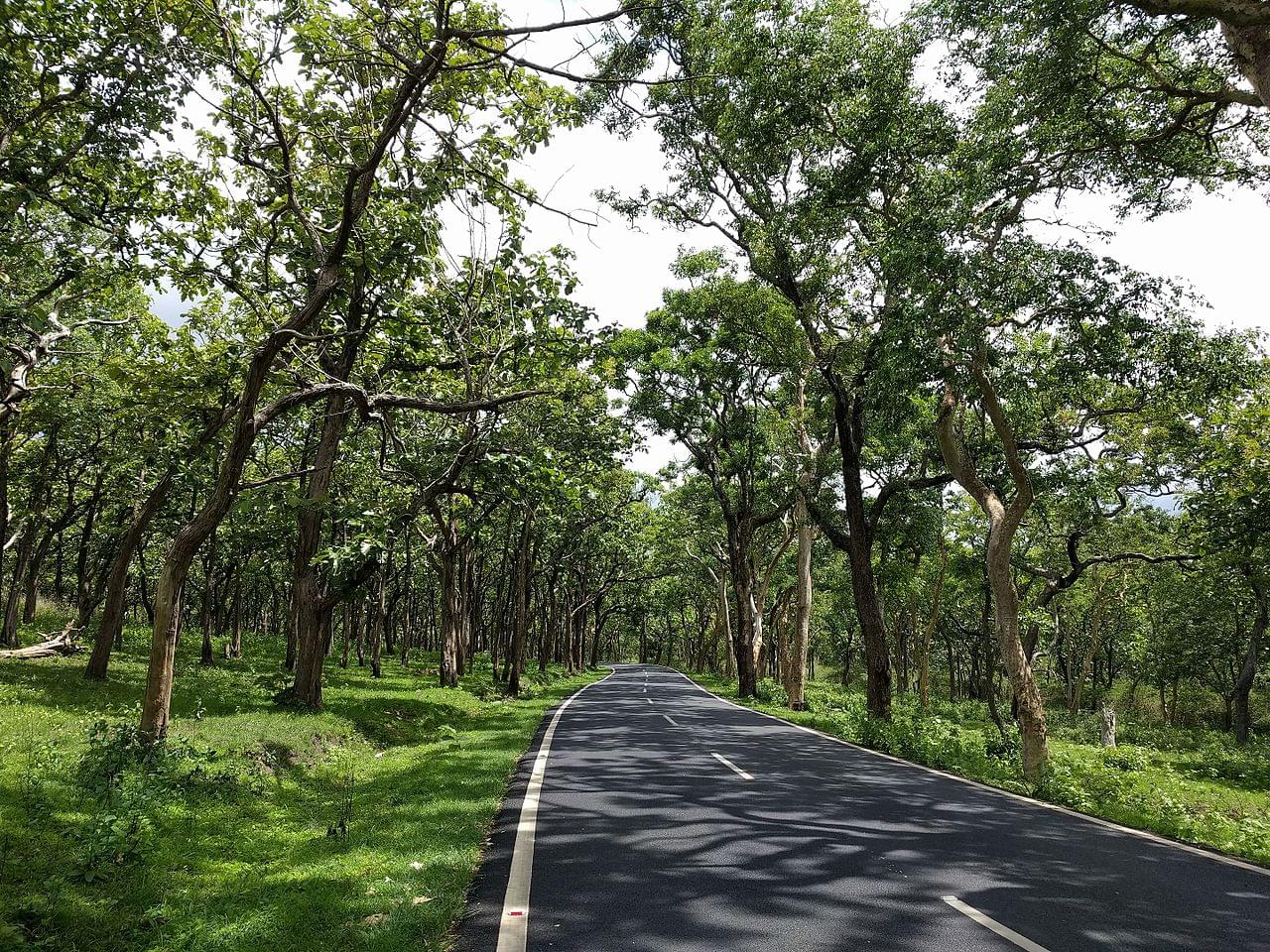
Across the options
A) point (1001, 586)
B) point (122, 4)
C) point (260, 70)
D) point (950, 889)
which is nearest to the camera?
point (950, 889)

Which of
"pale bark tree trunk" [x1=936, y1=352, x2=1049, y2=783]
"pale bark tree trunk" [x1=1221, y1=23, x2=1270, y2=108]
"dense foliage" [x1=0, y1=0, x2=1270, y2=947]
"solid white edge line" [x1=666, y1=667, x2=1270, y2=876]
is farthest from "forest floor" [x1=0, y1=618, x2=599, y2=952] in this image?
"pale bark tree trunk" [x1=1221, y1=23, x2=1270, y2=108]

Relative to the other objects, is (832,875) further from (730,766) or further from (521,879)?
(730,766)

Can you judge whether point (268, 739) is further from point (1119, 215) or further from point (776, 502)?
point (776, 502)

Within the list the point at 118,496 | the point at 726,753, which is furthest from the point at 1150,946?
the point at 118,496

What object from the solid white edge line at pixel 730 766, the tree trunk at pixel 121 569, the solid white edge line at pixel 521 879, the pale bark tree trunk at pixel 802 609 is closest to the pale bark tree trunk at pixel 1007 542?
the solid white edge line at pixel 730 766

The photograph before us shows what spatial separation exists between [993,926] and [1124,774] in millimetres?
9369

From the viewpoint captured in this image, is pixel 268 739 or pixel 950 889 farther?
pixel 268 739

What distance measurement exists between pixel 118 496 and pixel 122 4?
1732 cm

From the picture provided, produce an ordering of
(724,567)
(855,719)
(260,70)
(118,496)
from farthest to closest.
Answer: (724,567), (118,496), (855,719), (260,70)

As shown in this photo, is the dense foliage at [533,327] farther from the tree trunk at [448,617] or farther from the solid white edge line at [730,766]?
the solid white edge line at [730,766]

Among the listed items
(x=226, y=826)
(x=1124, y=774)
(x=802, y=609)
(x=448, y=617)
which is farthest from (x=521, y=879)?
(x=448, y=617)

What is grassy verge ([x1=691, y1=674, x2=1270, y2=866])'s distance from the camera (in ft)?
28.0

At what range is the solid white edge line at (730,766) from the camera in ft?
32.9

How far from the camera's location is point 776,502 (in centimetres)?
2792
